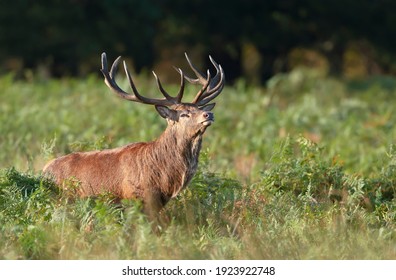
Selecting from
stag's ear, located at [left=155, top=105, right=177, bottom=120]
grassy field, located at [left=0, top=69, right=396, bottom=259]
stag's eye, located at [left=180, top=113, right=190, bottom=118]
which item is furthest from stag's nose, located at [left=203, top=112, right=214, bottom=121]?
grassy field, located at [left=0, top=69, right=396, bottom=259]

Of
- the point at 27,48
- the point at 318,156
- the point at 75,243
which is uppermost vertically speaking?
the point at 27,48

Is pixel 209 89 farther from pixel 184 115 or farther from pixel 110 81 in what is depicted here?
pixel 110 81

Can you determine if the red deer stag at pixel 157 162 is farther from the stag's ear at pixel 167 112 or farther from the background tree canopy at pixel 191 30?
the background tree canopy at pixel 191 30

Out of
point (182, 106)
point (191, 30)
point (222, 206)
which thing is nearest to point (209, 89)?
point (182, 106)

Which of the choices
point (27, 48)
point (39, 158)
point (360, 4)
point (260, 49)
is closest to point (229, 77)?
point (260, 49)

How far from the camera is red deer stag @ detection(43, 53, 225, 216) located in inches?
400

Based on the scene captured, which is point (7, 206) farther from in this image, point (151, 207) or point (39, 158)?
point (39, 158)

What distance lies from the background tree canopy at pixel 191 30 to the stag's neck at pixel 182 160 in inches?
824

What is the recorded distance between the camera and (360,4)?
34.2 m

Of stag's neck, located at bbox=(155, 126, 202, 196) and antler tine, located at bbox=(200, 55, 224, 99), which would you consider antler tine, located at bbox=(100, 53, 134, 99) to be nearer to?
stag's neck, located at bbox=(155, 126, 202, 196)

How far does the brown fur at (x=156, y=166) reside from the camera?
10148mm

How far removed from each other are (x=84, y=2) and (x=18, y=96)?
1309 centimetres

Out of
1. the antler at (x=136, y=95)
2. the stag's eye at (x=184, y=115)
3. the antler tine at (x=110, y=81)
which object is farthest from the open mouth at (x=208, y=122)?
the antler tine at (x=110, y=81)

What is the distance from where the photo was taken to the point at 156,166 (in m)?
10.3
